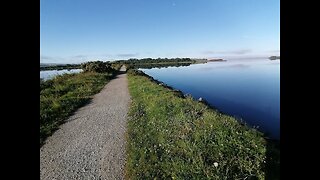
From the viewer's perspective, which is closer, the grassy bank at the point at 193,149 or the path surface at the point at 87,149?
the grassy bank at the point at 193,149

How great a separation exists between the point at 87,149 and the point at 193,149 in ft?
10.9

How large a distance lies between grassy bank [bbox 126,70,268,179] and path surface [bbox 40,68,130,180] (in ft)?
1.46

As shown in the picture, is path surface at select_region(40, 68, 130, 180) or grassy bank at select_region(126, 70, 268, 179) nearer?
grassy bank at select_region(126, 70, 268, 179)

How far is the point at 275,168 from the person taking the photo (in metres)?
6.57

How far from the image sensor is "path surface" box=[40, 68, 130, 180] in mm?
7113

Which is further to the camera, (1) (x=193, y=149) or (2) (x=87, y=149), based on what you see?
(2) (x=87, y=149)

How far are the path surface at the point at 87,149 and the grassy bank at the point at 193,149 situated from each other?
1.46 feet

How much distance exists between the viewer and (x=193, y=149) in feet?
25.8

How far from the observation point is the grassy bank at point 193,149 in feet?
21.7

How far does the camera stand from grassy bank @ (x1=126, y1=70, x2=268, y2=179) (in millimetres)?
6602

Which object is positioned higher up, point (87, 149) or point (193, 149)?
point (193, 149)

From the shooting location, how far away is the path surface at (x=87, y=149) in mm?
7113
